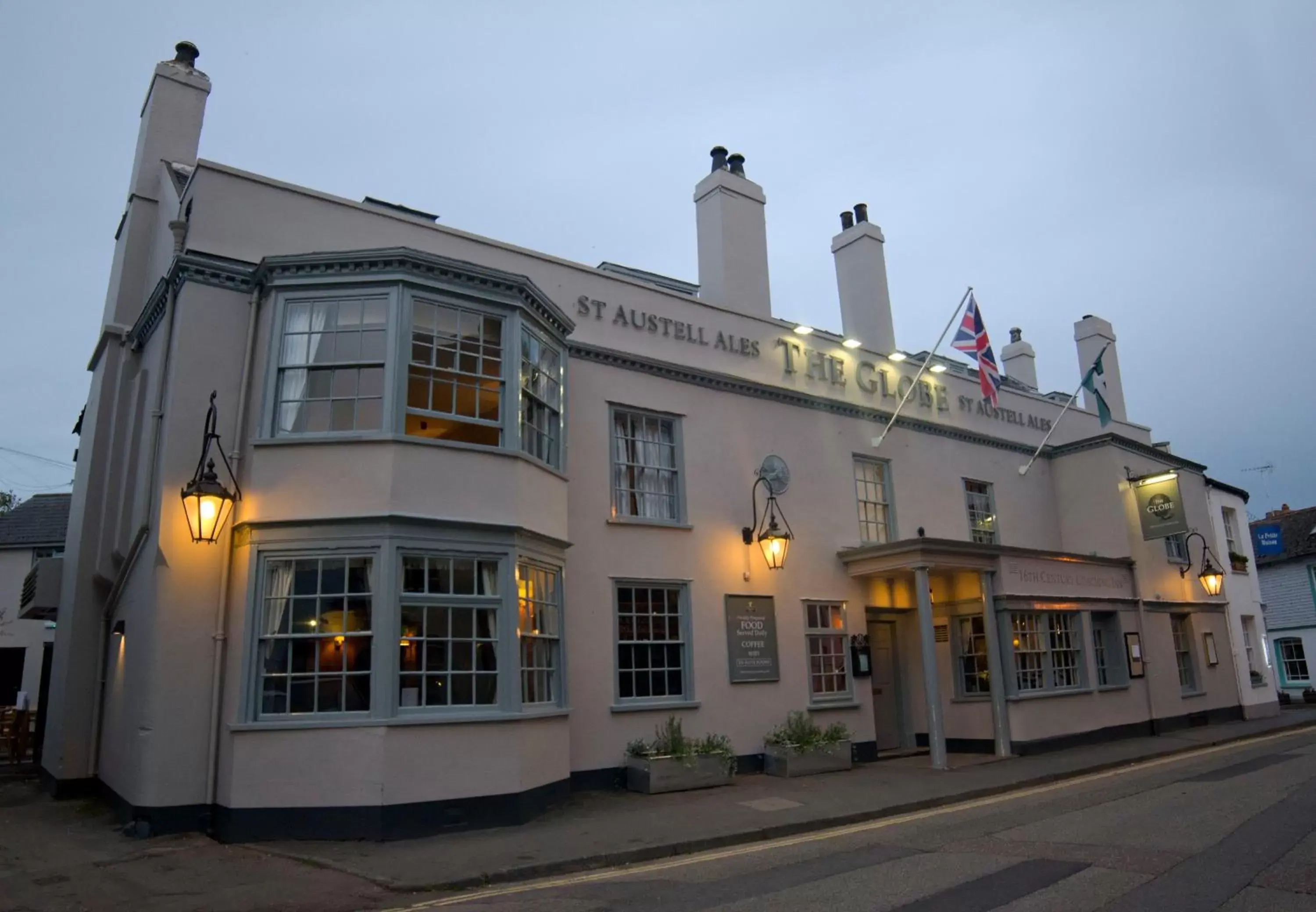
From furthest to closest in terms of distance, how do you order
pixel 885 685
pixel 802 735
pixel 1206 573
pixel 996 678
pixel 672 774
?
pixel 1206 573 → pixel 885 685 → pixel 996 678 → pixel 802 735 → pixel 672 774

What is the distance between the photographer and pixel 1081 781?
14031 mm

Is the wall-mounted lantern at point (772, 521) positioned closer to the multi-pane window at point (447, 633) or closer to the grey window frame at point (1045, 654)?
the grey window frame at point (1045, 654)

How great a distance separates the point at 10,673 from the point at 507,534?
2894cm

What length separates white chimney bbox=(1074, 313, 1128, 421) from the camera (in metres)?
26.6

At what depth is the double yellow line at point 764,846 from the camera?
7.99 m

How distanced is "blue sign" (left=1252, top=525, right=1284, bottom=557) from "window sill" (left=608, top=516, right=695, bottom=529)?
2894cm

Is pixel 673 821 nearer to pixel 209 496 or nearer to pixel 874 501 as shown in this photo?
pixel 209 496

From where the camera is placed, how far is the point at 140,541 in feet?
38.9

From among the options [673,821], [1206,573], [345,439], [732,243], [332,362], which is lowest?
[673,821]

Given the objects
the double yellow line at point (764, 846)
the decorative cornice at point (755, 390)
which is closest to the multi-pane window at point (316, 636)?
the double yellow line at point (764, 846)

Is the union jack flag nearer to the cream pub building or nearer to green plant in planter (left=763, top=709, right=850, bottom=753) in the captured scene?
the cream pub building

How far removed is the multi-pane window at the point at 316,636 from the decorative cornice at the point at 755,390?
17.9 feet

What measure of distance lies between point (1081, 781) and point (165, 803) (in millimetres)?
12508

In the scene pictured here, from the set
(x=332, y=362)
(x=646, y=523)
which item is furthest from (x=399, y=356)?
(x=646, y=523)
